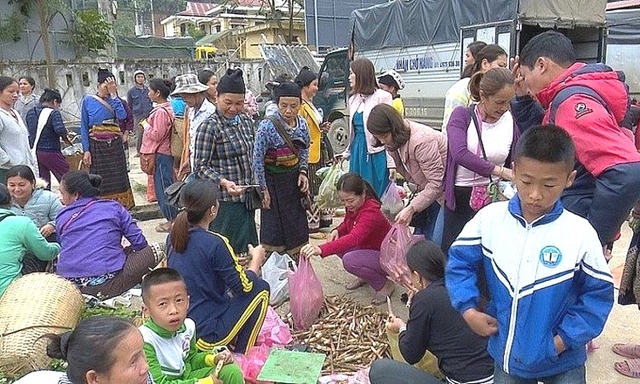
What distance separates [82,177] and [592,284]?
3.37 meters

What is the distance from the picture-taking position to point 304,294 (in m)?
3.68

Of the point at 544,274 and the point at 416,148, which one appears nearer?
the point at 544,274

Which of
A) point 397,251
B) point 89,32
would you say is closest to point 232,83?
point 397,251

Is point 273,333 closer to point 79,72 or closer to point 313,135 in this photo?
point 313,135

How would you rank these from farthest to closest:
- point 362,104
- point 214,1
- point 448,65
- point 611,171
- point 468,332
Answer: point 214,1, point 448,65, point 362,104, point 468,332, point 611,171

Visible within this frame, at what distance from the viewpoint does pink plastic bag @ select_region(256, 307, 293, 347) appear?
340cm

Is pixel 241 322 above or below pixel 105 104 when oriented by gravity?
below

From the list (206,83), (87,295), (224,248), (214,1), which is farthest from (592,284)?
(214,1)

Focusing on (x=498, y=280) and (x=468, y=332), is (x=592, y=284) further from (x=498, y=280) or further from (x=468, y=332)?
(x=468, y=332)

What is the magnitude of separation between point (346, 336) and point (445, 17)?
7523 millimetres

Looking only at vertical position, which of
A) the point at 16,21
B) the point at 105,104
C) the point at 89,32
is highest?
the point at 16,21

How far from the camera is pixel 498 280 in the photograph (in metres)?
1.88

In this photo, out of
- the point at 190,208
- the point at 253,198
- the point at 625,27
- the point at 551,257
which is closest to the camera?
the point at 551,257

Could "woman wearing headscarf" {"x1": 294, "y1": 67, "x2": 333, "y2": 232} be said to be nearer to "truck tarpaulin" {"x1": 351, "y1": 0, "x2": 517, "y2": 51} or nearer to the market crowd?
the market crowd
